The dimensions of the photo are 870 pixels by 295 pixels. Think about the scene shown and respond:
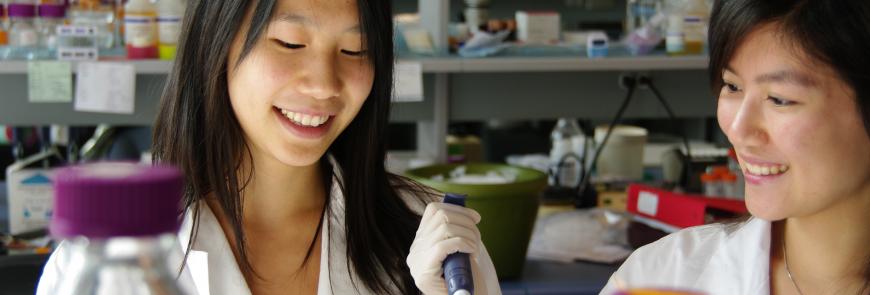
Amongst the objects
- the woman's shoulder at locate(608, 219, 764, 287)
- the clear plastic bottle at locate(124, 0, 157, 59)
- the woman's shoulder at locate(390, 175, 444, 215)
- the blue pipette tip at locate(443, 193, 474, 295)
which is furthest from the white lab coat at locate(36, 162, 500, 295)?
the clear plastic bottle at locate(124, 0, 157, 59)

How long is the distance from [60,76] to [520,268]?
4.25 ft

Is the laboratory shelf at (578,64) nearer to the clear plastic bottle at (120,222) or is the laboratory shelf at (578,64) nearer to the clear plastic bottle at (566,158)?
the clear plastic bottle at (566,158)

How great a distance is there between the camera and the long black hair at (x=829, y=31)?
3.76 ft

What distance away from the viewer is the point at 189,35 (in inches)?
53.5

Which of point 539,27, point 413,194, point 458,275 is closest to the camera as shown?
point 458,275

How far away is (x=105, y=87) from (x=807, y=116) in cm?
191

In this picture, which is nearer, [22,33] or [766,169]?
[766,169]

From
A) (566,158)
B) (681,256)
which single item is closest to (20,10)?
(566,158)

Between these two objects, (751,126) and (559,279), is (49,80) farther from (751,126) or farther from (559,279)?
(751,126)

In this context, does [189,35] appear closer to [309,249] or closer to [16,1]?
[309,249]

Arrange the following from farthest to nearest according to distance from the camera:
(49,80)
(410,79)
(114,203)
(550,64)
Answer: (550,64) < (410,79) < (49,80) < (114,203)

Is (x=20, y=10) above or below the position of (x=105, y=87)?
above

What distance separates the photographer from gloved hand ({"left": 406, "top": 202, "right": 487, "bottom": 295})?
1.07m

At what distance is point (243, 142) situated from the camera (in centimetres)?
142
